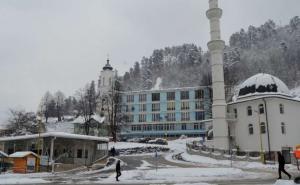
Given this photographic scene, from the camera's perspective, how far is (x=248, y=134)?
44.0 metres

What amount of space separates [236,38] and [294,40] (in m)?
25.0

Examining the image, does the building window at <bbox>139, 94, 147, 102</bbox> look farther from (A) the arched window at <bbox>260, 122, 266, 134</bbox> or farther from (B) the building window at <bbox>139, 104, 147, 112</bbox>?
(A) the arched window at <bbox>260, 122, 266, 134</bbox>

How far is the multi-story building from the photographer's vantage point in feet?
266

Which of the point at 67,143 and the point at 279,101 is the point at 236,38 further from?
the point at 67,143

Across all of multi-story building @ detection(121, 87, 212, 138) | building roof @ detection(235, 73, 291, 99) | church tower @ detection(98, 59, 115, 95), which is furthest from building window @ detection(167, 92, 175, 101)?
building roof @ detection(235, 73, 291, 99)

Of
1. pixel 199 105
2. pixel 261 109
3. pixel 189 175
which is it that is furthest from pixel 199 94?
pixel 189 175

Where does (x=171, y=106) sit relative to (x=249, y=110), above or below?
above

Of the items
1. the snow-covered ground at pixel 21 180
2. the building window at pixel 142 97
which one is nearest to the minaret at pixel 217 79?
the snow-covered ground at pixel 21 180

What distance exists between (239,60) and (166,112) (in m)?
57.2

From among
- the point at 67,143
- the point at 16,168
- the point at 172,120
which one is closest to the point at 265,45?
the point at 172,120

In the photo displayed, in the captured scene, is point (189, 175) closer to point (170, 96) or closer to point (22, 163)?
point (22, 163)

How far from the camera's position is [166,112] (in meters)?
82.8

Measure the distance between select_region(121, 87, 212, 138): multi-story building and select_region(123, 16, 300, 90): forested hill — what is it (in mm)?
31545

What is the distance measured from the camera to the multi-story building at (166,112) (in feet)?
266
